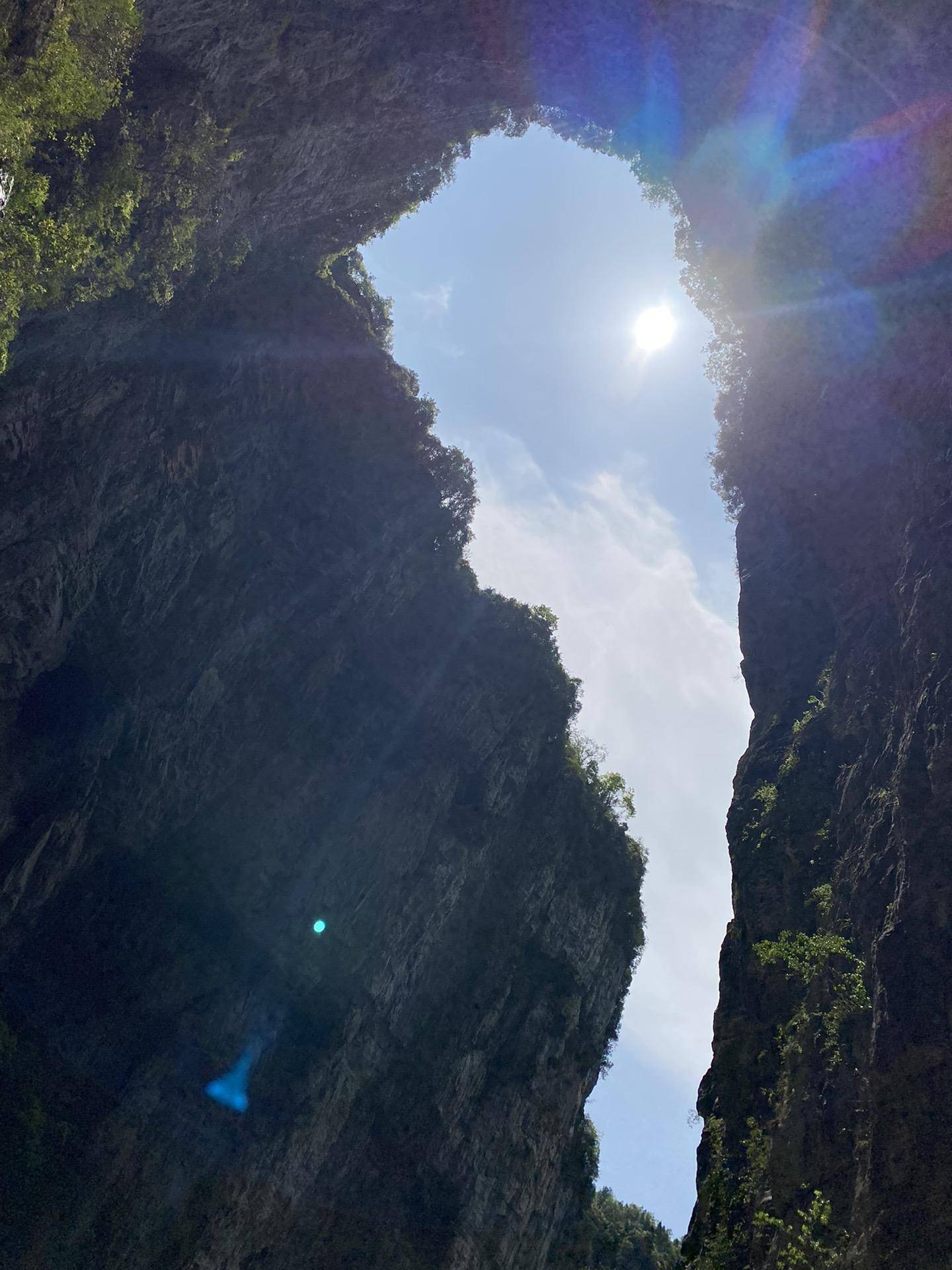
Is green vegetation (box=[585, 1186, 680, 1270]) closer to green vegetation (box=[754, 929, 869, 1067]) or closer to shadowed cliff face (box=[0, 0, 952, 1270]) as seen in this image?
shadowed cliff face (box=[0, 0, 952, 1270])

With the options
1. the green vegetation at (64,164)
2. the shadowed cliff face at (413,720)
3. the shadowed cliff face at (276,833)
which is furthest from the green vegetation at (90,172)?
the shadowed cliff face at (276,833)

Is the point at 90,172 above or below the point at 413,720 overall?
below

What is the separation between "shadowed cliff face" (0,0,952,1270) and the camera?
45.5 feet

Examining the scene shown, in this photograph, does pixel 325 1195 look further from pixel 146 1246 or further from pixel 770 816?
pixel 770 816

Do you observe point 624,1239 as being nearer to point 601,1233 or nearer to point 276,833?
point 601,1233

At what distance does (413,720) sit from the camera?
3634 cm

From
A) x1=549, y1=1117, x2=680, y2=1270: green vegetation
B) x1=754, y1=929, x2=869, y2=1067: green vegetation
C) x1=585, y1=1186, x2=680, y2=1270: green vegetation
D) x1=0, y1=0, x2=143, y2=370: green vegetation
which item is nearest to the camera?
x1=754, y1=929, x2=869, y2=1067: green vegetation

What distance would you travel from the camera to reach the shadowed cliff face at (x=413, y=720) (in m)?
13.9

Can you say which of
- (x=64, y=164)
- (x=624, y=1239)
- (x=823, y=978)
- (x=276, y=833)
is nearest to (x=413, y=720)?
(x=276, y=833)

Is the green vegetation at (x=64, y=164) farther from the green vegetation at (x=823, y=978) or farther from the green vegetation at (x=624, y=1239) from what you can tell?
the green vegetation at (x=624, y=1239)

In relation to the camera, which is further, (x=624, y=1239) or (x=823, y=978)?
(x=624, y=1239)

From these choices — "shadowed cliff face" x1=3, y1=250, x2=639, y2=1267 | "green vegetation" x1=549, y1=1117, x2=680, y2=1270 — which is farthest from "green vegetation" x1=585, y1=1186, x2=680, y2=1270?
"shadowed cliff face" x1=3, y1=250, x2=639, y2=1267

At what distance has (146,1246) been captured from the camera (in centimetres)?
2162

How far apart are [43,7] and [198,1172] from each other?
3006 centimetres
